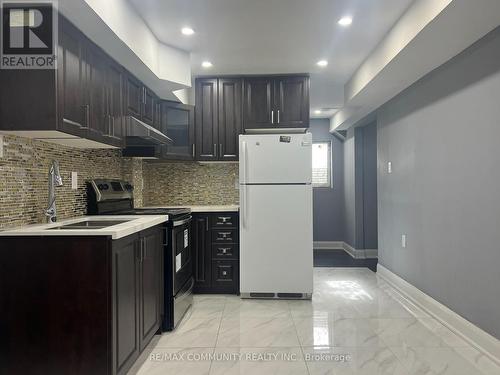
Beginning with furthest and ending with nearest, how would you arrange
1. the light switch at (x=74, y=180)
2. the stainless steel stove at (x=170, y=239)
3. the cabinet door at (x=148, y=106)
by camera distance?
the cabinet door at (x=148, y=106) < the stainless steel stove at (x=170, y=239) < the light switch at (x=74, y=180)

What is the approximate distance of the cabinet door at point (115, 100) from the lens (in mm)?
2412

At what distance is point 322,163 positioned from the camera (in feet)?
20.6

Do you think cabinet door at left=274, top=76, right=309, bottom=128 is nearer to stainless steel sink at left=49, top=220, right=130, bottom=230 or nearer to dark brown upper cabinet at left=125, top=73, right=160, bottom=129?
dark brown upper cabinet at left=125, top=73, right=160, bottom=129

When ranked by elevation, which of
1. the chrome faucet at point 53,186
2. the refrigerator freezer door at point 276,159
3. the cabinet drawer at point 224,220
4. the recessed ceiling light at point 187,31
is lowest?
the cabinet drawer at point 224,220

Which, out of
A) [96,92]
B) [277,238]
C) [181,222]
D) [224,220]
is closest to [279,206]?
[277,238]

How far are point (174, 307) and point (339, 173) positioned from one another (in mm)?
4362

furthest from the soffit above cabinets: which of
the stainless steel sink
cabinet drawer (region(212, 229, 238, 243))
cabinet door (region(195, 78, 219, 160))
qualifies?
cabinet drawer (region(212, 229, 238, 243))

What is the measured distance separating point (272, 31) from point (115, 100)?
4.57 feet

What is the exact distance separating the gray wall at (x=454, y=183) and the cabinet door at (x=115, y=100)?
2.64 m

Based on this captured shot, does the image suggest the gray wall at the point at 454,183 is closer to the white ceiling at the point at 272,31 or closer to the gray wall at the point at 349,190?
the white ceiling at the point at 272,31

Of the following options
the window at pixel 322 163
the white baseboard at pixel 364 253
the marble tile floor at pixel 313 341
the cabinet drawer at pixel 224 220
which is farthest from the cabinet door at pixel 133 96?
the white baseboard at pixel 364 253

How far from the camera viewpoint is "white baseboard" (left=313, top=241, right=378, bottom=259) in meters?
5.41

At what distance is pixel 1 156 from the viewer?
6.00 feet

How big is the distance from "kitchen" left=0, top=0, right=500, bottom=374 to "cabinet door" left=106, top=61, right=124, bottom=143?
0.05ft
